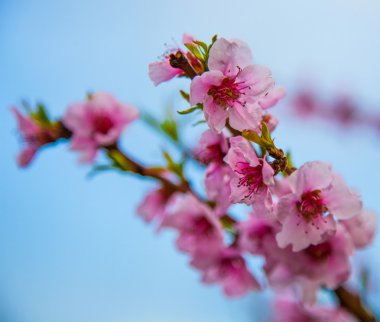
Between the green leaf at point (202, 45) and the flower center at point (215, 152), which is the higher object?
the green leaf at point (202, 45)

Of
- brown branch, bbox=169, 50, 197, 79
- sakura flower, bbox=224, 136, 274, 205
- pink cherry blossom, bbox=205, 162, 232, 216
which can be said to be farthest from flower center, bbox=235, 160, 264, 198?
brown branch, bbox=169, 50, 197, 79

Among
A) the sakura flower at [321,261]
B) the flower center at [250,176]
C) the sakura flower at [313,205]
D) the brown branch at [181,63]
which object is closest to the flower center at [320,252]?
the sakura flower at [321,261]

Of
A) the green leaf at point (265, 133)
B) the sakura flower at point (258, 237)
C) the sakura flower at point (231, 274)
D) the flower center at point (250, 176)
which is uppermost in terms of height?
the green leaf at point (265, 133)

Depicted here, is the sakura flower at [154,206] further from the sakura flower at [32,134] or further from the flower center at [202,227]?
the sakura flower at [32,134]

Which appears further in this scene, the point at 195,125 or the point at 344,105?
the point at 344,105

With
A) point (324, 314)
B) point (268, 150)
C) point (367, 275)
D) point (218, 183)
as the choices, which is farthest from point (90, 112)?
point (324, 314)

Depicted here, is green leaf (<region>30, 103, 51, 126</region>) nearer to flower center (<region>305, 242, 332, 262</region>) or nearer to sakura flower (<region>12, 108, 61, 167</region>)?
sakura flower (<region>12, 108, 61, 167</region>)

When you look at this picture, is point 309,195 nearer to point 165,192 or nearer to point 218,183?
point 218,183

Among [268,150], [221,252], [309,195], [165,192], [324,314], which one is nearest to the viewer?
[268,150]
